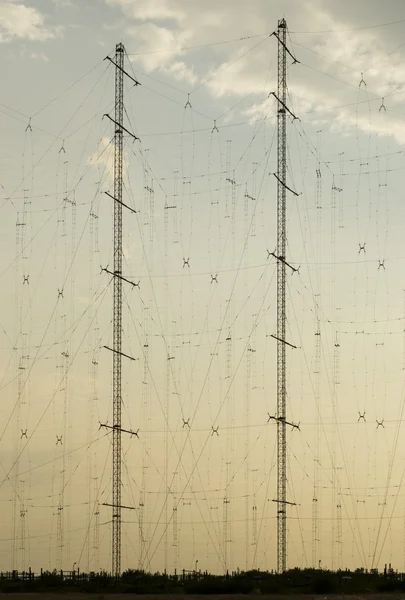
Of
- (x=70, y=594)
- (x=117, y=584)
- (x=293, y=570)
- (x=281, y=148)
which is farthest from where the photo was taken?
(x=293, y=570)

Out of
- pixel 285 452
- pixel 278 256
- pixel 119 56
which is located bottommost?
pixel 285 452

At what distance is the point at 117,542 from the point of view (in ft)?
327

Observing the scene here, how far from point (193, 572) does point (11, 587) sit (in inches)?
869

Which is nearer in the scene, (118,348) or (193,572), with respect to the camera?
(118,348)

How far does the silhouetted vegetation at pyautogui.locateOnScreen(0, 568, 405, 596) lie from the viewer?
95000mm

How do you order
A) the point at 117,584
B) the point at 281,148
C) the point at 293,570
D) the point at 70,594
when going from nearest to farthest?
1. the point at 70,594
2. the point at 117,584
3. the point at 281,148
4. the point at 293,570

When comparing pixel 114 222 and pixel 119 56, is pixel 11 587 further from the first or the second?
pixel 119 56

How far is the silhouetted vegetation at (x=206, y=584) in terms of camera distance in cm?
9500

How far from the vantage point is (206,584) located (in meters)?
96.9

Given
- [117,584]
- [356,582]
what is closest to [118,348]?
[117,584]

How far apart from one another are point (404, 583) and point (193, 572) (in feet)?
63.1

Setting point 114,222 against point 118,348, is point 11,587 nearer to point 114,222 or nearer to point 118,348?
point 118,348

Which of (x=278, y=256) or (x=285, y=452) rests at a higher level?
(x=278, y=256)

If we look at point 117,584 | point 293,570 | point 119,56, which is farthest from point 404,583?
point 119,56
